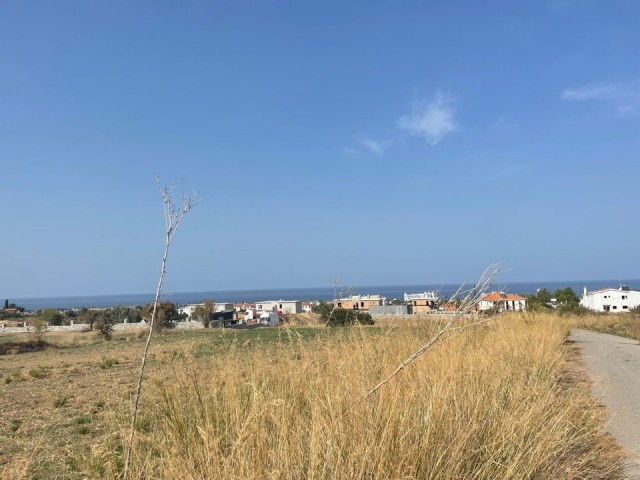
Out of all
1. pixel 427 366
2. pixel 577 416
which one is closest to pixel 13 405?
pixel 427 366

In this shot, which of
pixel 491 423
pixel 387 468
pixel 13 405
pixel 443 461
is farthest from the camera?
pixel 13 405

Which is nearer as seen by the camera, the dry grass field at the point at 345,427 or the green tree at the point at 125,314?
the dry grass field at the point at 345,427

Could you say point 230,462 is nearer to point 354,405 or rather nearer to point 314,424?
point 314,424

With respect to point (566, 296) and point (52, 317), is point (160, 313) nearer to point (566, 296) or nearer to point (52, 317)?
point (566, 296)

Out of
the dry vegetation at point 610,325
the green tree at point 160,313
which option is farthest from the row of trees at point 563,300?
the green tree at point 160,313

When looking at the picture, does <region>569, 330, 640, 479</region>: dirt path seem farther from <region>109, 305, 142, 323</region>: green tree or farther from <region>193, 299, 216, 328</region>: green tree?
<region>109, 305, 142, 323</region>: green tree

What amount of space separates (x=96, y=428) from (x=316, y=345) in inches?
132

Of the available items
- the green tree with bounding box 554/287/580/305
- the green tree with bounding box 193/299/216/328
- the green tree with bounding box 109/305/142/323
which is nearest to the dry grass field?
the green tree with bounding box 193/299/216/328

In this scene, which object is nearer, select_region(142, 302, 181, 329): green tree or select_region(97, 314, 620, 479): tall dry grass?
select_region(97, 314, 620, 479): tall dry grass

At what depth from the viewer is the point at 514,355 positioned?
7.56m

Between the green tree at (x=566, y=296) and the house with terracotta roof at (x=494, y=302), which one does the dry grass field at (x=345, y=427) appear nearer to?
the house with terracotta roof at (x=494, y=302)

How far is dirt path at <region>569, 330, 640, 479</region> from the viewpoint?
17.1 feet

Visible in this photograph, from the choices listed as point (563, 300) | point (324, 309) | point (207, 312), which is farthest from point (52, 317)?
point (324, 309)

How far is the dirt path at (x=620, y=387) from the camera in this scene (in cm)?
521
